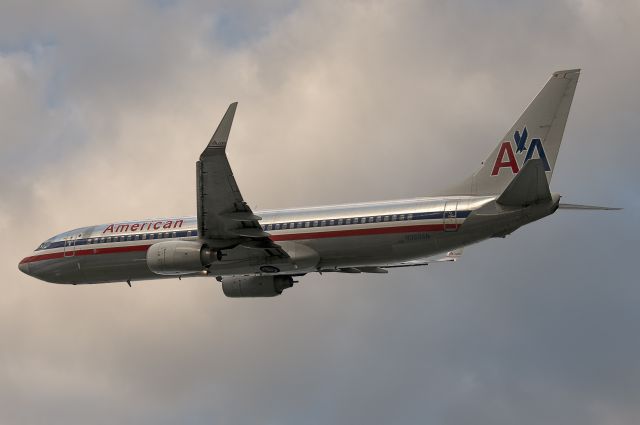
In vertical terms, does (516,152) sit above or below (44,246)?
above

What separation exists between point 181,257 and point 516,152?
45.9ft

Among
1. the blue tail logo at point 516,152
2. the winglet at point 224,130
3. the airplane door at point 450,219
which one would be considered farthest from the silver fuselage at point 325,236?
the winglet at point 224,130

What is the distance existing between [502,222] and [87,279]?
62.6ft

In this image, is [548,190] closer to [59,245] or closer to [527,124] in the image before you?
[527,124]

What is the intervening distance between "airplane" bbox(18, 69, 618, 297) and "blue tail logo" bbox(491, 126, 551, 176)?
0.04 meters

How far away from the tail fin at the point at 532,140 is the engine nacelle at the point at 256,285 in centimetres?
973

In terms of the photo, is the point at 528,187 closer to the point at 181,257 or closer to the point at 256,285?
the point at 181,257

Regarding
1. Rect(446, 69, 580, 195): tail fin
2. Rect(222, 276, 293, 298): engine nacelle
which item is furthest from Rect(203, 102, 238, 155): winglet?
Rect(222, 276, 293, 298): engine nacelle

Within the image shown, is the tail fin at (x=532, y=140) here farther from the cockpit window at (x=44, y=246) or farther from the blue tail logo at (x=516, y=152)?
the cockpit window at (x=44, y=246)

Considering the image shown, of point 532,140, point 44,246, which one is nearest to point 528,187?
point 532,140

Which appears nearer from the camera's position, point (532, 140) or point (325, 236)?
point (532, 140)

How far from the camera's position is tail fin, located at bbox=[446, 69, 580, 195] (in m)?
52.7

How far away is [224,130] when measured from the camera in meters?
49.8

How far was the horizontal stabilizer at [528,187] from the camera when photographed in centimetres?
4812
